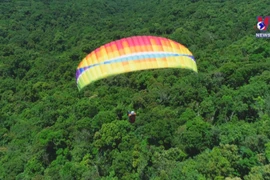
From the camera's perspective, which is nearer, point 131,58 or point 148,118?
point 131,58

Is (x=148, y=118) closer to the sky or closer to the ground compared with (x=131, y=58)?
closer to the ground

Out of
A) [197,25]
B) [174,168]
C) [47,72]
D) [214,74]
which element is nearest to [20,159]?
[174,168]

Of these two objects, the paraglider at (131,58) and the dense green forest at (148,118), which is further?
the dense green forest at (148,118)

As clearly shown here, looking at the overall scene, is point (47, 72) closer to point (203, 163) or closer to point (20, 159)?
point (20, 159)

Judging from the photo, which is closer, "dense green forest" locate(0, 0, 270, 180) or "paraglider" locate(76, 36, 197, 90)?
"paraglider" locate(76, 36, 197, 90)

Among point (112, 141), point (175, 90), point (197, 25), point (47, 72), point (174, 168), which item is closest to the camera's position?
point (174, 168)
